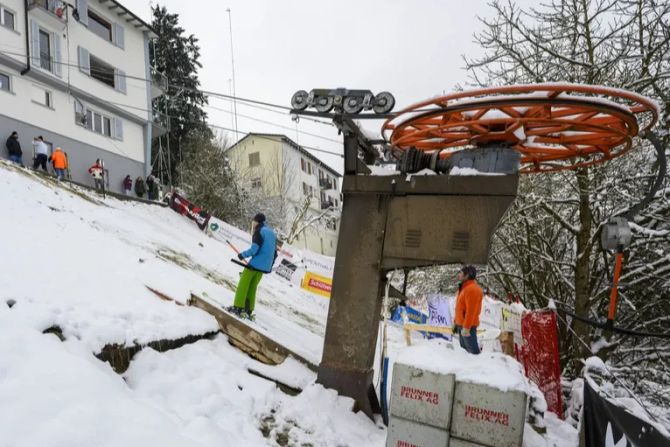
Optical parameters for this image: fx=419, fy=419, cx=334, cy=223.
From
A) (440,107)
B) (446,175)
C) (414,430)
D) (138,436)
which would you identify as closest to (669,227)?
(446,175)

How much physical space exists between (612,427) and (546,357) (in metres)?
3.56

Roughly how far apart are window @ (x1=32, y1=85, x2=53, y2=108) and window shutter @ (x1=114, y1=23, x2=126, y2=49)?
6.07 m

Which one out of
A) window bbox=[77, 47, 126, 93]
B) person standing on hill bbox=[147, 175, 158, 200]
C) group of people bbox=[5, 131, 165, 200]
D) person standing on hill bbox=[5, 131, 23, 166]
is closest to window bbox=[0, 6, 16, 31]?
window bbox=[77, 47, 126, 93]

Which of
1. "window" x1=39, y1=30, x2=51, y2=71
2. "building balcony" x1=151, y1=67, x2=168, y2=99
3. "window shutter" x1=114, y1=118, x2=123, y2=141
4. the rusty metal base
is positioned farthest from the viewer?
"building balcony" x1=151, y1=67, x2=168, y2=99

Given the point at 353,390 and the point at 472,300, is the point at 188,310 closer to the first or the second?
the point at 353,390

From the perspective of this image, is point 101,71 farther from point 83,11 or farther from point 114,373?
point 114,373

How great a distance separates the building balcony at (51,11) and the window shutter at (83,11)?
1085mm

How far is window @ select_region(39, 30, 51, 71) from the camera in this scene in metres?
20.1

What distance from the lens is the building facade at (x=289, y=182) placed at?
30094mm

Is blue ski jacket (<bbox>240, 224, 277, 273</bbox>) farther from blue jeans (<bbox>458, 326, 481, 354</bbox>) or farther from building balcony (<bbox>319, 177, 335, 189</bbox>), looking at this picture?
building balcony (<bbox>319, 177, 335, 189</bbox>)

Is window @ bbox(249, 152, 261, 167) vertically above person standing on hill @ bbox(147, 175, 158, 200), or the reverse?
window @ bbox(249, 152, 261, 167)

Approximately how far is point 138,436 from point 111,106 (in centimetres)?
2483

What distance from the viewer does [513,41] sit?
9.30m

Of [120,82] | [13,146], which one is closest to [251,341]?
[13,146]
